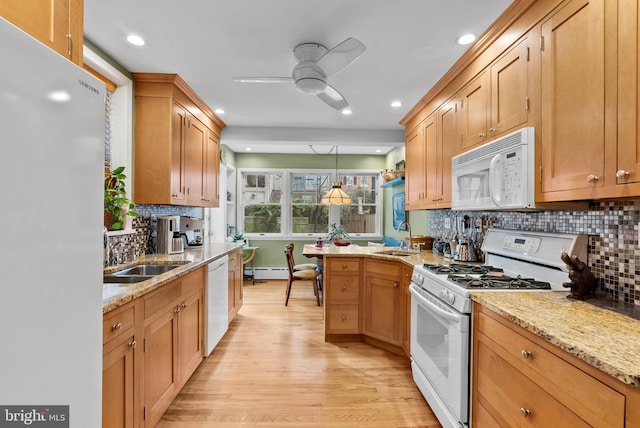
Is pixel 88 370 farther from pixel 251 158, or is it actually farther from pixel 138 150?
pixel 251 158

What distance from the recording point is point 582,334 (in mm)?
1005

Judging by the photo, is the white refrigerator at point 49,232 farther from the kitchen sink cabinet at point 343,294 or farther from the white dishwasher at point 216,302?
the kitchen sink cabinet at point 343,294

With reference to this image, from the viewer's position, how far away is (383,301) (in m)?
2.93

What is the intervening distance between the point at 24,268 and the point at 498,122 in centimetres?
231

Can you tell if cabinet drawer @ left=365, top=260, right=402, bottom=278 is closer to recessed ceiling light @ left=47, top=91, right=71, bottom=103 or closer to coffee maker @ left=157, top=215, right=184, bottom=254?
coffee maker @ left=157, top=215, right=184, bottom=254

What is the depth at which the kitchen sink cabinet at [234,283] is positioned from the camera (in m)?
3.43

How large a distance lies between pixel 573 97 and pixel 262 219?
17.8ft

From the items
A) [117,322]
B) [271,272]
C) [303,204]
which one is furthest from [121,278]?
[303,204]

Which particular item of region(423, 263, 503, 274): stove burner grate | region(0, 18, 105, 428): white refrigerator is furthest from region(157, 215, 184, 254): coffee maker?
region(423, 263, 503, 274): stove burner grate

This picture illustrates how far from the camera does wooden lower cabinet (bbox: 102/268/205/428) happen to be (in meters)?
1.38

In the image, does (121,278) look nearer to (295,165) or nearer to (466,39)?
(466,39)

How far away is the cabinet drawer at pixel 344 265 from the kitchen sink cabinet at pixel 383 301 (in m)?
0.11

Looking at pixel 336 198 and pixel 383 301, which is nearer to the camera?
pixel 383 301

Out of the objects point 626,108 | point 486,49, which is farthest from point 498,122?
point 626,108
